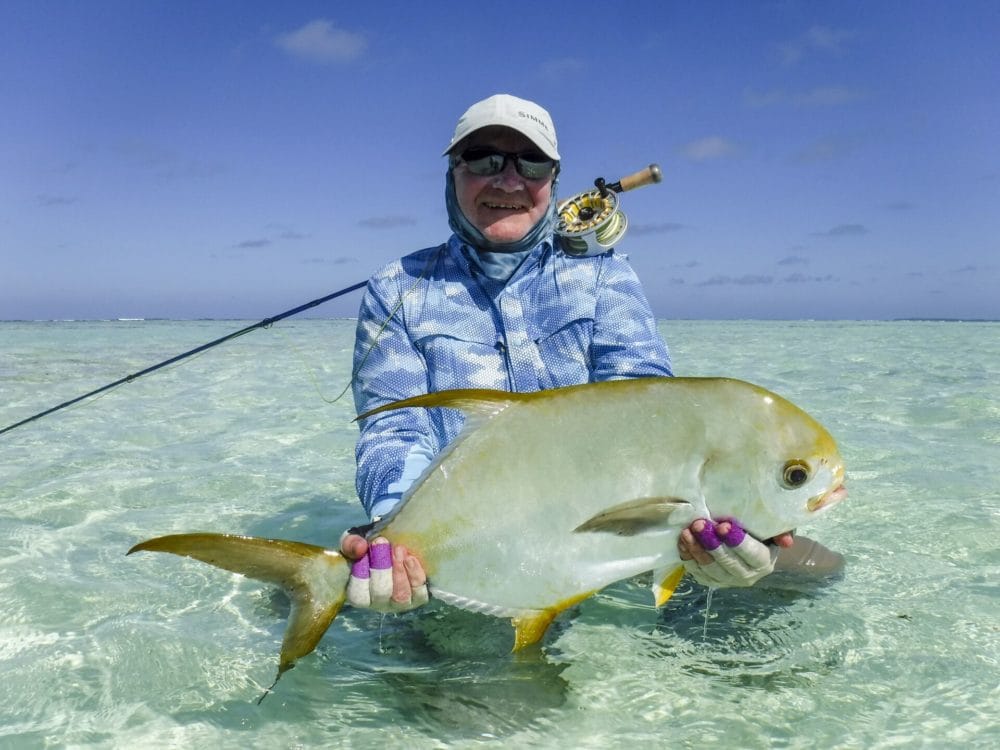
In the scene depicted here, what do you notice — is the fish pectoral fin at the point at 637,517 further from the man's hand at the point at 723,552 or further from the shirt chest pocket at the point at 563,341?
the shirt chest pocket at the point at 563,341

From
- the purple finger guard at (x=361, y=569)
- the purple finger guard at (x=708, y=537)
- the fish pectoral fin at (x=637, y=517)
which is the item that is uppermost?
the fish pectoral fin at (x=637, y=517)

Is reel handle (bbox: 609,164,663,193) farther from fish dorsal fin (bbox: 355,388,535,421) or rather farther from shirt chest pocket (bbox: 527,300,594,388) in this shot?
fish dorsal fin (bbox: 355,388,535,421)

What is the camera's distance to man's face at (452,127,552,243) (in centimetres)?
289

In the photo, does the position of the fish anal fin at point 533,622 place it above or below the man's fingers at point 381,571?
below

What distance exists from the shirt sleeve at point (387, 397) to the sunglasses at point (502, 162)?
0.55 m

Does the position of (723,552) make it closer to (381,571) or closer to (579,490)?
(579,490)

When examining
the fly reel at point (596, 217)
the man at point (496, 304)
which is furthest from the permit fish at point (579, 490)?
the fly reel at point (596, 217)

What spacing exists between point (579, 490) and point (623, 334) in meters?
1.31

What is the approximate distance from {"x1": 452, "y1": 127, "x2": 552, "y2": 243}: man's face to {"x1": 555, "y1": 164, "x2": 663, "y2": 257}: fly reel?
230 millimetres

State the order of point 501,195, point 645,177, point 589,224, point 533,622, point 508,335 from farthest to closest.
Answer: point 645,177 < point 589,224 < point 508,335 < point 501,195 < point 533,622

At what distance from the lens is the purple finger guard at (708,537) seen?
1.86 meters

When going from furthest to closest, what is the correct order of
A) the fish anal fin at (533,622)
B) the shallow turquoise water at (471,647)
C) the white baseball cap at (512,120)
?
A: the white baseball cap at (512,120), the shallow turquoise water at (471,647), the fish anal fin at (533,622)

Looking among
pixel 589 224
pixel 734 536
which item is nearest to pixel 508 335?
pixel 589 224

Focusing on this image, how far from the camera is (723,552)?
1898 millimetres
